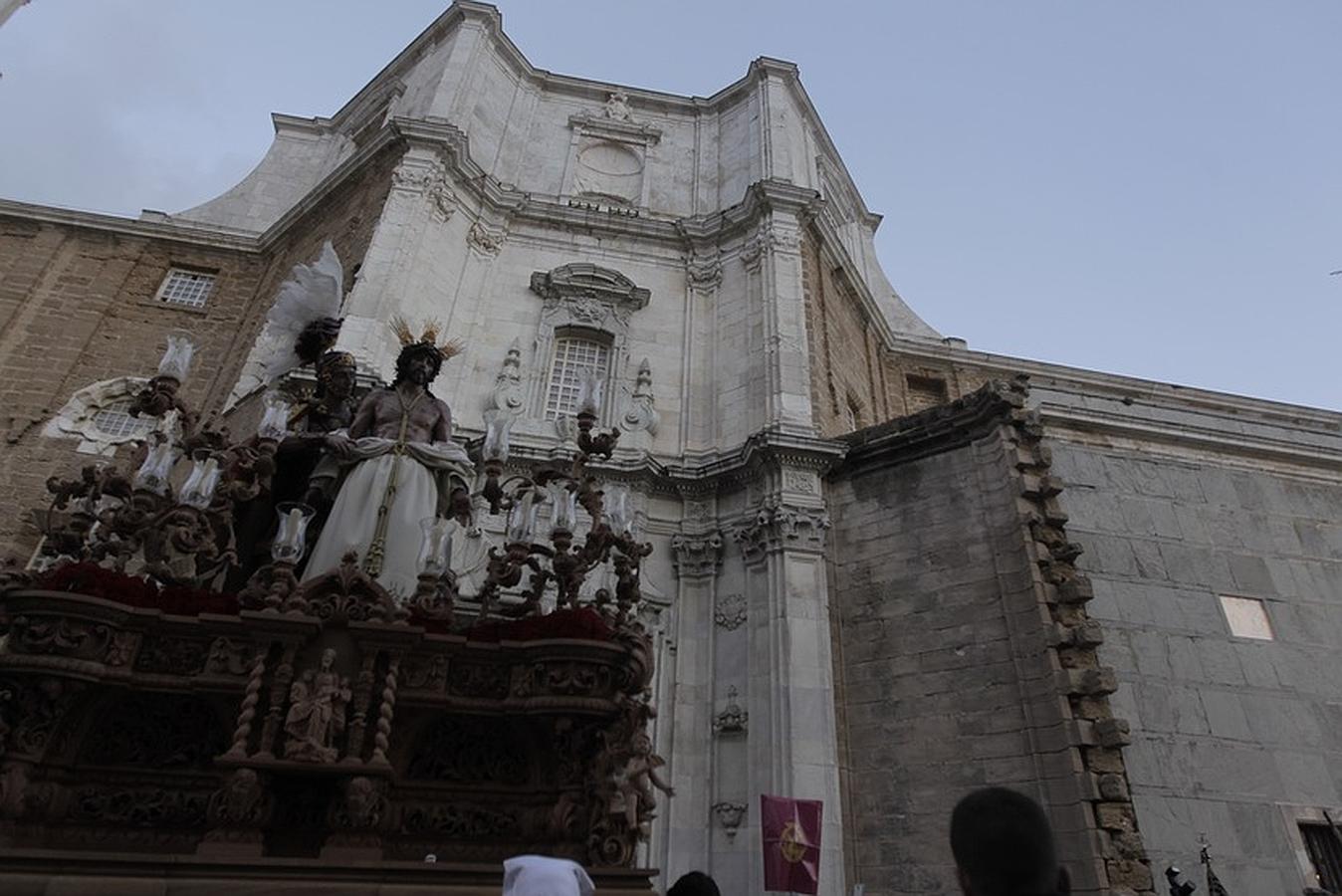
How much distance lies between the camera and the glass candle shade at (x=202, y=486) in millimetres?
4750

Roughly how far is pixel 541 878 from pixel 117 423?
17647 millimetres

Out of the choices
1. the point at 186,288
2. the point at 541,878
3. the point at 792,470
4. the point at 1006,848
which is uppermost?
the point at 186,288

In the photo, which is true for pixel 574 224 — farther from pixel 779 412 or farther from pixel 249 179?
pixel 249 179

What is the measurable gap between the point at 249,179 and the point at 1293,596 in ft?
83.7

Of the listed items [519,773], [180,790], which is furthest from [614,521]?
[180,790]

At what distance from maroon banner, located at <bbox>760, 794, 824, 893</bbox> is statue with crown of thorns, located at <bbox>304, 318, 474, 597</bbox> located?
5.90 meters

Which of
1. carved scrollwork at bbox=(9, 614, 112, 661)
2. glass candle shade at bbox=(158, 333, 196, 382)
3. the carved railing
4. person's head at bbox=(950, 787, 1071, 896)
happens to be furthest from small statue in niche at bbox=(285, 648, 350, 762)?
person's head at bbox=(950, 787, 1071, 896)

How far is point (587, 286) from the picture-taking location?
15.7 meters

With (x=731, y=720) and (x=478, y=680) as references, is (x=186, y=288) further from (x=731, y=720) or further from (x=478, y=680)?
(x=478, y=680)

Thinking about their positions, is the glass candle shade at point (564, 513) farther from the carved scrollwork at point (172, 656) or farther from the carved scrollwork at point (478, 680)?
the carved scrollwork at point (172, 656)

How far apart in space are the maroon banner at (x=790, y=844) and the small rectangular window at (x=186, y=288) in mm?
17495

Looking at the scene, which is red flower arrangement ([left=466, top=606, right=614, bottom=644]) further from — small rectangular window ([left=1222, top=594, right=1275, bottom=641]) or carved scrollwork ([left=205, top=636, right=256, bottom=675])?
small rectangular window ([left=1222, top=594, right=1275, bottom=641])

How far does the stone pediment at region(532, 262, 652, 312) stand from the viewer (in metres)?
15.7

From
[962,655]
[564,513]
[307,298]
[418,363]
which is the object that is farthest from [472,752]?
[962,655]
